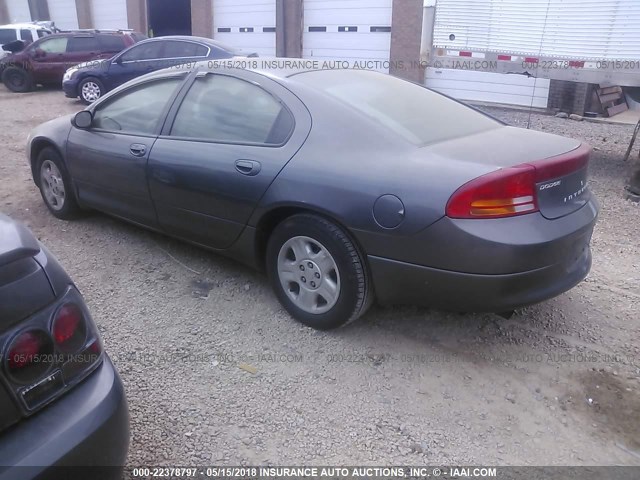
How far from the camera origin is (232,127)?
3.43 m

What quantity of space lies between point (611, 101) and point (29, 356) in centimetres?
1222

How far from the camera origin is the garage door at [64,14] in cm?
2158

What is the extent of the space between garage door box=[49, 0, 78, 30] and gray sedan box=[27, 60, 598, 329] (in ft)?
68.3

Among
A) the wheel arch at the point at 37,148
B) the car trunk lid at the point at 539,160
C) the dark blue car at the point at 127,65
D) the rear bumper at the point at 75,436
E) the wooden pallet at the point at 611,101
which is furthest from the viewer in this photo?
the dark blue car at the point at 127,65

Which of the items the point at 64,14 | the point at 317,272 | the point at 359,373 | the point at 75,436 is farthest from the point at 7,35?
the point at 75,436

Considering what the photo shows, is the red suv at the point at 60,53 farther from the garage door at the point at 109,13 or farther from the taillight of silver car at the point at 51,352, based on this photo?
the taillight of silver car at the point at 51,352

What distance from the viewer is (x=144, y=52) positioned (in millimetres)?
11516

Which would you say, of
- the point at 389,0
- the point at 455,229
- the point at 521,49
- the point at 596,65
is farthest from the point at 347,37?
the point at 455,229

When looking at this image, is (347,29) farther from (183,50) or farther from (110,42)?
(110,42)

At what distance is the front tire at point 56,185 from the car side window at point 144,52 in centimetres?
726

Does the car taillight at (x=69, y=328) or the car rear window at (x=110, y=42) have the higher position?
the car rear window at (x=110, y=42)

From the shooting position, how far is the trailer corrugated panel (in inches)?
258

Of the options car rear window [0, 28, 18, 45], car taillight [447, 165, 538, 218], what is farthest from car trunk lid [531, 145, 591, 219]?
car rear window [0, 28, 18, 45]

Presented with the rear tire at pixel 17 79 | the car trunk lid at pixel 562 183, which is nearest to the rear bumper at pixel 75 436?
the car trunk lid at pixel 562 183
